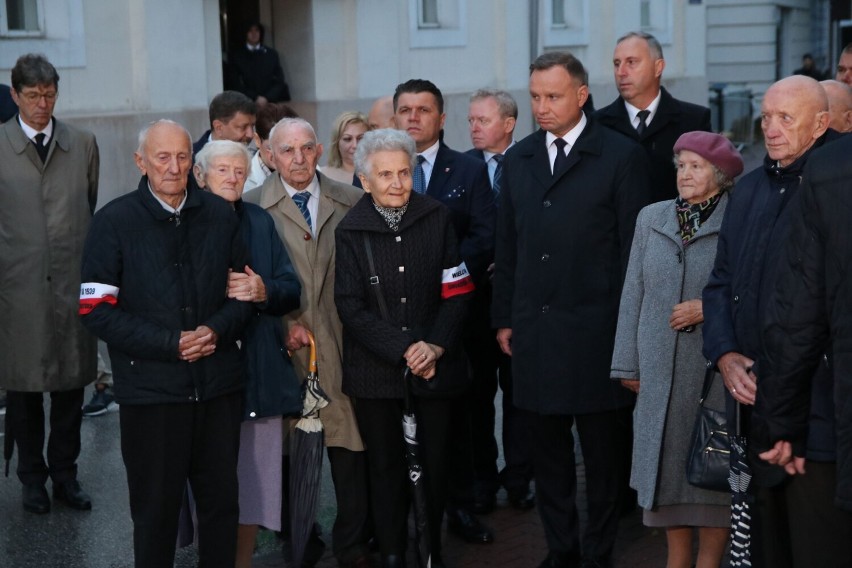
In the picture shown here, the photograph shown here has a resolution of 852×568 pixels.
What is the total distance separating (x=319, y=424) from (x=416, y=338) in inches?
23.3

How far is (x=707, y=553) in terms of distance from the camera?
559cm

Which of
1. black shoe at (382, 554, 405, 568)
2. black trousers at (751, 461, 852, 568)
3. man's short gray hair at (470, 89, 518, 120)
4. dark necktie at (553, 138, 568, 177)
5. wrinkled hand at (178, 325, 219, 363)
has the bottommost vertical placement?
black shoe at (382, 554, 405, 568)

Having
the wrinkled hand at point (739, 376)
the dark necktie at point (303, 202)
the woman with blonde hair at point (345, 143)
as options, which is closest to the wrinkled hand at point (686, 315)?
the wrinkled hand at point (739, 376)

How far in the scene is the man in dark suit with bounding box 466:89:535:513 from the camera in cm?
689

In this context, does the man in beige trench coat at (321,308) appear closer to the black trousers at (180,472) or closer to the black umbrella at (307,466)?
the black umbrella at (307,466)

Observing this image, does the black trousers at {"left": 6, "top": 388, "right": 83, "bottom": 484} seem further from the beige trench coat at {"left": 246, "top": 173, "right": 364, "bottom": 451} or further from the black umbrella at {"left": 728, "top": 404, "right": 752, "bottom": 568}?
the black umbrella at {"left": 728, "top": 404, "right": 752, "bottom": 568}

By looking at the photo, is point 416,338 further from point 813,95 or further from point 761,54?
point 761,54

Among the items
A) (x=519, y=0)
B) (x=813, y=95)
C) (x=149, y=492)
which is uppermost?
(x=519, y=0)

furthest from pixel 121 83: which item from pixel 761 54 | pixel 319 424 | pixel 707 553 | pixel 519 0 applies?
pixel 761 54

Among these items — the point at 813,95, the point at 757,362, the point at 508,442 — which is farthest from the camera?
the point at 508,442

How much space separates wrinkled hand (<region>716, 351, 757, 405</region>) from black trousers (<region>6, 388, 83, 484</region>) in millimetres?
3669

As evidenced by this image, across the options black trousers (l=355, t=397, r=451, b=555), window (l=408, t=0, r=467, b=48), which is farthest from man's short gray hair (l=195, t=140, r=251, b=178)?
window (l=408, t=0, r=467, b=48)

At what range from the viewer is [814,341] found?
407cm

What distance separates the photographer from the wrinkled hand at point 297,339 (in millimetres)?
5949
